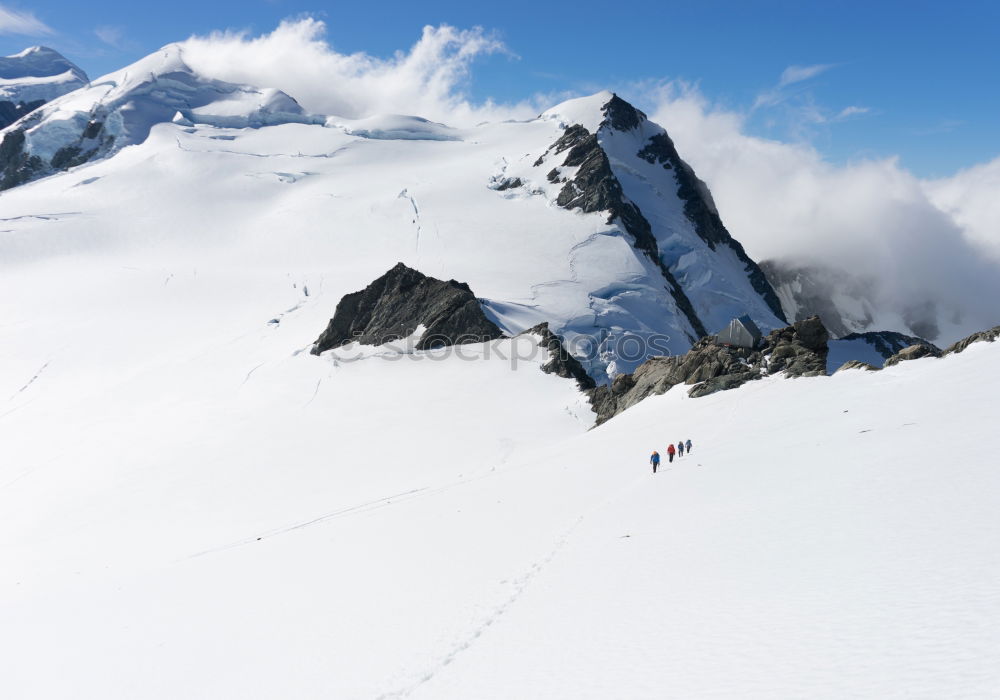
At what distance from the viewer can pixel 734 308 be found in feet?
285

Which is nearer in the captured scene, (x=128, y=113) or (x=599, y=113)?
(x=599, y=113)

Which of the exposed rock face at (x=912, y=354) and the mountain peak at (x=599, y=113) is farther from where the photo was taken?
the mountain peak at (x=599, y=113)

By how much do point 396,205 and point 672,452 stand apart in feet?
235

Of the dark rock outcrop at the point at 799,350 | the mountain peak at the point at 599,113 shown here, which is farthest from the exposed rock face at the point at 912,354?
the mountain peak at the point at 599,113

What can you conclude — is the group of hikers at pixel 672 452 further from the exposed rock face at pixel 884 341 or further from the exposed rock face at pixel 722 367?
the exposed rock face at pixel 884 341

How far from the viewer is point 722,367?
34.0 meters

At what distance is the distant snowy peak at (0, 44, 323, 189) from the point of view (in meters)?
118

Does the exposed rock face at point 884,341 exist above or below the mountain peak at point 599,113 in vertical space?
below

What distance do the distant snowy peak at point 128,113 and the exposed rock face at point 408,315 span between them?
3544 inches

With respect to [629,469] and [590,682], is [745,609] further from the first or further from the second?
[629,469]

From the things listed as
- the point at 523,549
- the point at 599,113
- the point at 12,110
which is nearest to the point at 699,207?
the point at 599,113

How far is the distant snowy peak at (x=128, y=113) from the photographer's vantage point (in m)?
118

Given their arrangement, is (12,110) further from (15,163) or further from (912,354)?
(912,354)

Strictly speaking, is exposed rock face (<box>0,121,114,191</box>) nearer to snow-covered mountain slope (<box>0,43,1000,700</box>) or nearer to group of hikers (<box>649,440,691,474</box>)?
snow-covered mountain slope (<box>0,43,1000,700</box>)
